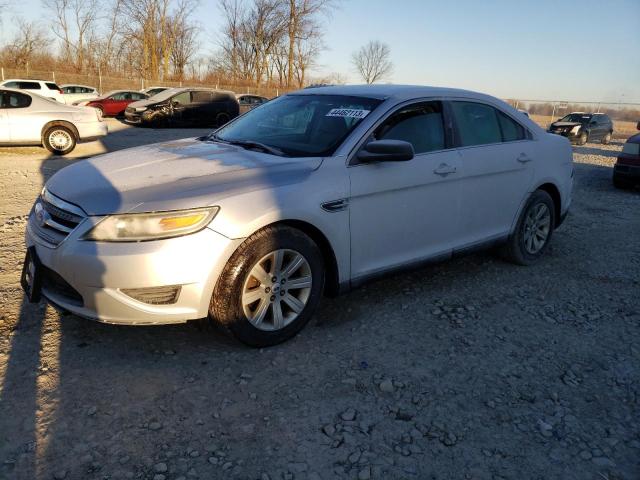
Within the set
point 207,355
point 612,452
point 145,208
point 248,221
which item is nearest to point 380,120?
point 248,221

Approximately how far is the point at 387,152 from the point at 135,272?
168cm

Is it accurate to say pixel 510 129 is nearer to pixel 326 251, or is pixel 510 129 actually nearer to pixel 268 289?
pixel 326 251

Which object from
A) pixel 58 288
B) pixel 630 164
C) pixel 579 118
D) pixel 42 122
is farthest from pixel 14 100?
pixel 579 118

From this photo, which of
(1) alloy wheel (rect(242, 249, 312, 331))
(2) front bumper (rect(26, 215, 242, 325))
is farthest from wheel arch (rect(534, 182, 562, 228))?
(2) front bumper (rect(26, 215, 242, 325))

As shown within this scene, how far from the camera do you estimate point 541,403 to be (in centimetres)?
268

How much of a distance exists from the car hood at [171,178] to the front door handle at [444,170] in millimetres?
1015

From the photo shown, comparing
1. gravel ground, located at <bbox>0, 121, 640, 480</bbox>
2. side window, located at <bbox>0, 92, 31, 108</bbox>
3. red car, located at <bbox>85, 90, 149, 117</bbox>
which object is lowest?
A: gravel ground, located at <bbox>0, 121, 640, 480</bbox>

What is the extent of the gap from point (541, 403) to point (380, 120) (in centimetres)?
204

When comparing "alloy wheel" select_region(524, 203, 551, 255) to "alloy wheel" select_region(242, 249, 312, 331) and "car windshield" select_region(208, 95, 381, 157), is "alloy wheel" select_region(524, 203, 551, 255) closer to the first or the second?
"car windshield" select_region(208, 95, 381, 157)

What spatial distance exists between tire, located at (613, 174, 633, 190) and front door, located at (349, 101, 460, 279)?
285 inches

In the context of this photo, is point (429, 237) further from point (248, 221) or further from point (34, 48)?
point (34, 48)

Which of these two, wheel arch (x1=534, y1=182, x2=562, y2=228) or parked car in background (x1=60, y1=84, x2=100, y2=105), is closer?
wheel arch (x1=534, y1=182, x2=562, y2=228)

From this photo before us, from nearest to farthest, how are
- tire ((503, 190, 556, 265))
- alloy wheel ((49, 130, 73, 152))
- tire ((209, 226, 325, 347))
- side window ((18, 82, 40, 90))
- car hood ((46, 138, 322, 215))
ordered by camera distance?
car hood ((46, 138, 322, 215)) < tire ((209, 226, 325, 347)) < tire ((503, 190, 556, 265)) < alloy wheel ((49, 130, 73, 152)) < side window ((18, 82, 40, 90))

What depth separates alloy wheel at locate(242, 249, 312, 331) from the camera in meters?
2.96
